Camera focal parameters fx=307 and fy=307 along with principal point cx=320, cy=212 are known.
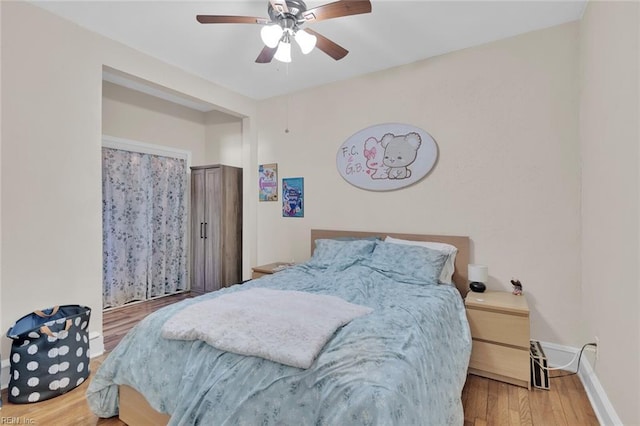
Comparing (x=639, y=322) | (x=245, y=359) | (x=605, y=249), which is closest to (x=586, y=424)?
(x=639, y=322)

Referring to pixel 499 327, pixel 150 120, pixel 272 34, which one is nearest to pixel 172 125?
pixel 150 120

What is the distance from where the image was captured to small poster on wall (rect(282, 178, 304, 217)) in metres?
3.71

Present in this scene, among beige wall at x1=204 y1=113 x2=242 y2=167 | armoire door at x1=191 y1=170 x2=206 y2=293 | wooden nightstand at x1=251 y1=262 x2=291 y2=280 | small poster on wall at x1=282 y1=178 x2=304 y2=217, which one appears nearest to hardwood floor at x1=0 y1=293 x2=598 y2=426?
wooden nightstand at x1=251 y1=262 x2=291 y2=280

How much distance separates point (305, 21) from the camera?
1.96 m

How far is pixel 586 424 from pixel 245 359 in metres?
1.97

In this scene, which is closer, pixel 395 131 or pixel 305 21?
pixel 305 21

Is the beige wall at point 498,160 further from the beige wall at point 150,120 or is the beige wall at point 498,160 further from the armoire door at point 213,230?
the beige wall at point 150,120

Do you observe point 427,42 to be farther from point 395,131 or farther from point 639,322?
point 639,322

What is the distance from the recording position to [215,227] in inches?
164

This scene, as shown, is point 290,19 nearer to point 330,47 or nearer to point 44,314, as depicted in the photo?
point 330,47

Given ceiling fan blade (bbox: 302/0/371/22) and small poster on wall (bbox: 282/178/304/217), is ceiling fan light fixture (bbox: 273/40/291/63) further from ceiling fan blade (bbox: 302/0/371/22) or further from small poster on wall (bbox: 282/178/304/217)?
small poster on wall (bbox: 282/178/304/217)

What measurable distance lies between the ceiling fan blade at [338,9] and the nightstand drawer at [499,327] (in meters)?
2.14

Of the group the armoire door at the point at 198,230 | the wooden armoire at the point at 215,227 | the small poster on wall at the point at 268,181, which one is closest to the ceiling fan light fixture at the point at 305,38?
the small poster on wall at the point at 268,181

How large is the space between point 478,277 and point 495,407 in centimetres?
92
